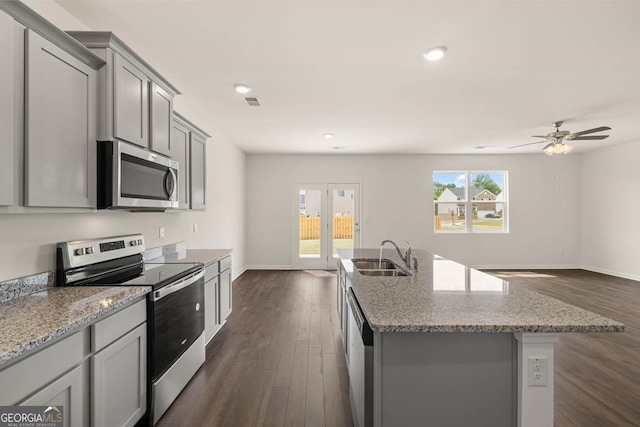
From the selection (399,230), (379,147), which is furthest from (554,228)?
(379,147)

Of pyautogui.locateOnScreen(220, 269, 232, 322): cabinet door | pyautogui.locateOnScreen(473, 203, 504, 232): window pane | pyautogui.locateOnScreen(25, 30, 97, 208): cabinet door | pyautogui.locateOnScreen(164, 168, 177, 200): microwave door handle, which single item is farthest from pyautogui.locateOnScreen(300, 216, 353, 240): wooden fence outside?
pyautogui.locateOnScreen(25, 30, 97, 208): cabinet door

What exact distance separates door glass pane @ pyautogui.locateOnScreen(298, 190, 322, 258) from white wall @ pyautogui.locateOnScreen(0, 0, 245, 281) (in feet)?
4.35

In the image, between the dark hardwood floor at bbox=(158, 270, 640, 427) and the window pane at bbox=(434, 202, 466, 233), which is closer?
the dark hardwood floor at bbox=(158, 270, 640, 427)

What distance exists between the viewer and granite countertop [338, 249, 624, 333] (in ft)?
3.97

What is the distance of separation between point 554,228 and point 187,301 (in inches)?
308

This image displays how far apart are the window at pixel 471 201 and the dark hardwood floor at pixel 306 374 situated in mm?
2768

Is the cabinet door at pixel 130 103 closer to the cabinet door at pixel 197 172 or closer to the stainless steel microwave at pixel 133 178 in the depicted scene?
the stainless steel microwave at pixel 133 178

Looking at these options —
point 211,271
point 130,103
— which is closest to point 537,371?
point 211,271

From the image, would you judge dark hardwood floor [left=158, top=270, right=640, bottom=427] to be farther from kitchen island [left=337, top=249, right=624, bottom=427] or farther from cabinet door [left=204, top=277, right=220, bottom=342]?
kitchen island [left=337, top=249, right=624, bottom=427]

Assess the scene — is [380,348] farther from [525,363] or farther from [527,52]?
[527,52]

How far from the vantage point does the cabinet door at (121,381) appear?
137 cm

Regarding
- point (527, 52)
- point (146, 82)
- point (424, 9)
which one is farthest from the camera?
point (527, 52)

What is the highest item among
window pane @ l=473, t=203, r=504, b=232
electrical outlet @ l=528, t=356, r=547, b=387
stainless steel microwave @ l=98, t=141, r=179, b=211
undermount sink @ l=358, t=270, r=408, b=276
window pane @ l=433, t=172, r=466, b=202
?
window pane @ l=433, t=172, r=466, b=202

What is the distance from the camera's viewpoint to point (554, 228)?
666cm
